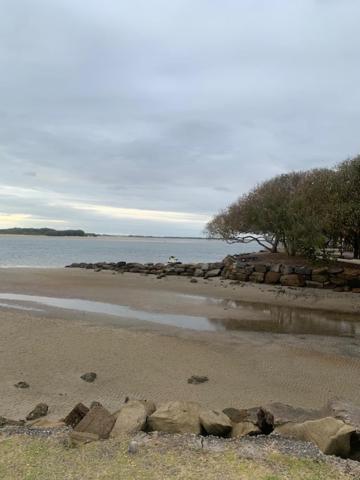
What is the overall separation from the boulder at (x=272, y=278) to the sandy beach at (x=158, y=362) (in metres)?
6.46

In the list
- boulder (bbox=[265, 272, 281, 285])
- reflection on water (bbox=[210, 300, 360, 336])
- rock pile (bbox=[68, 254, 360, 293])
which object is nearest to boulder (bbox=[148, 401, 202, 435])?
reflection on water (bbox=[210, 300, 360, 336])

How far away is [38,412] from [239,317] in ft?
27.3

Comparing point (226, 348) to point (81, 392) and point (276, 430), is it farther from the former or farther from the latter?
point (276, 430)

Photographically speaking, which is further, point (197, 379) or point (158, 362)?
point (158, 362)

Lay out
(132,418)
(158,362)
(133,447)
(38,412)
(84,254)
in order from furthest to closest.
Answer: (84,254) → (158,362) → (38,412) → (132,418) → (133,447)

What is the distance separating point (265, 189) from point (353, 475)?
2468cm

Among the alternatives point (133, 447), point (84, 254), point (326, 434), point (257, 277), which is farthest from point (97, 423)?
point (84, 254)

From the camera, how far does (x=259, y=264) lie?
70.4ft

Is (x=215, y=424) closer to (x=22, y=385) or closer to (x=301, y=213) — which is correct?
(x=22, y=385)

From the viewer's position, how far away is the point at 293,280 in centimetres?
1983

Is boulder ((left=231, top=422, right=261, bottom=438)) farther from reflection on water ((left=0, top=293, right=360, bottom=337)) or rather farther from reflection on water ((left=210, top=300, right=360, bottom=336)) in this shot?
reflection on water ((left=210, top=300, right=360, bottom=336))

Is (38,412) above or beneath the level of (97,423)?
beneath

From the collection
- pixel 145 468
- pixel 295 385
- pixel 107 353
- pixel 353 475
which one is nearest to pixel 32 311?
pixel 107 353

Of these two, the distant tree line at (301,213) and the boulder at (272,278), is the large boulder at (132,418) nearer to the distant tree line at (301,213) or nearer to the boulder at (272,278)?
the distant tree line at (301,213)
